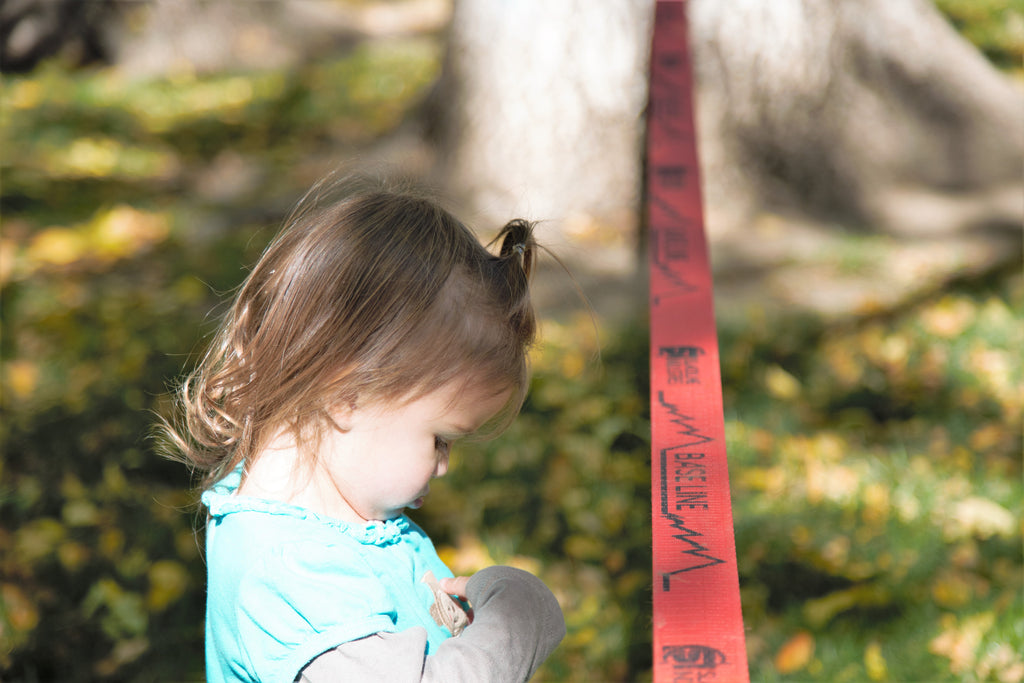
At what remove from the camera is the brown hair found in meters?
1.29

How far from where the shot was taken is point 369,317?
128cm

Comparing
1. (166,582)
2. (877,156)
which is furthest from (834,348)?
(166,582)

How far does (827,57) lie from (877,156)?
0.55 metres

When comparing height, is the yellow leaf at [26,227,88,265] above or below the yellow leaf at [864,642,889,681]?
above

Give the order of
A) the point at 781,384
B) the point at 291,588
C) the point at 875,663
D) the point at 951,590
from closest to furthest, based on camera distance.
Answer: the point at 291,588 < the point at 875,663 < the point at 951,590 < the point at 781,384

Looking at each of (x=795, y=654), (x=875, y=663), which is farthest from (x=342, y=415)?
(x=875, y=663)

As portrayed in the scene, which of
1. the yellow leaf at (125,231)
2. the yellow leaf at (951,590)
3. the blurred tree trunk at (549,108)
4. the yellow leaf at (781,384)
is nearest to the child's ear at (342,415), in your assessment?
the yellow leaf at (951,590)

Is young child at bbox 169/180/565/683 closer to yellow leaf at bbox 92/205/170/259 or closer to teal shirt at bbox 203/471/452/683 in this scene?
teal shirt at bbox 203/471/452/683

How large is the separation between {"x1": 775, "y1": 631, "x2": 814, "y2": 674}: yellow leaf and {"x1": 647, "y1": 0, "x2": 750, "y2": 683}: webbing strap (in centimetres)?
116

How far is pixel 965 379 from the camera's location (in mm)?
3400

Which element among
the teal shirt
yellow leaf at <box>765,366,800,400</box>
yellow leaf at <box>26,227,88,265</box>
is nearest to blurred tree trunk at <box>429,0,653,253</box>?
yellow leaf at <box>765,366,800,400</box>

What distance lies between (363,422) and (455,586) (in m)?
0.35

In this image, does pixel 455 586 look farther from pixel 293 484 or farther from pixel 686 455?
pixel 686 455

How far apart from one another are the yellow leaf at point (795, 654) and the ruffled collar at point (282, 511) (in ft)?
4.35
